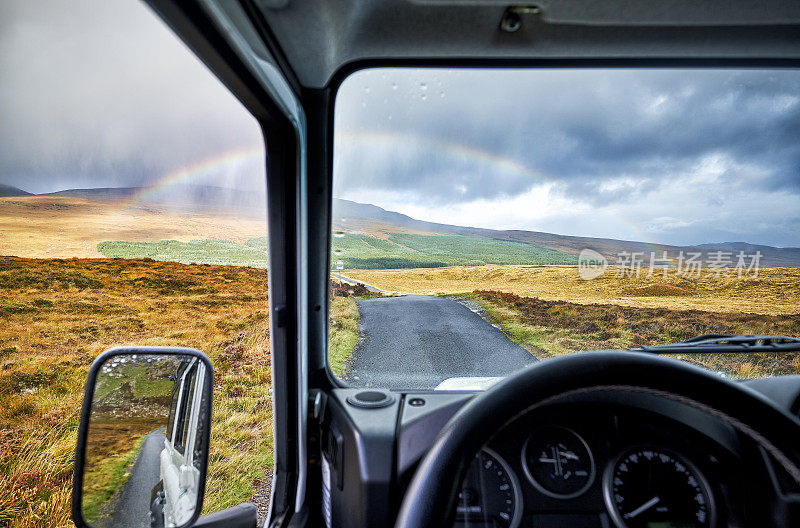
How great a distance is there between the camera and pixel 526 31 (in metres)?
1.69

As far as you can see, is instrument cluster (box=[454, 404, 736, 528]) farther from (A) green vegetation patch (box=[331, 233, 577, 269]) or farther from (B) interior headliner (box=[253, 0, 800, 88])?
(B) interior headliner (box=[253, 0, 800, 88])

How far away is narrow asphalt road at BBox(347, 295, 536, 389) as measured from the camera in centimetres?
216

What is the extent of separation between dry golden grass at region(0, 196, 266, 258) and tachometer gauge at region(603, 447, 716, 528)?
174 cm

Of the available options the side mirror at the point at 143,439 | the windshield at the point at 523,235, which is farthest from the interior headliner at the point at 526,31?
the side mirror at the point at 143,439

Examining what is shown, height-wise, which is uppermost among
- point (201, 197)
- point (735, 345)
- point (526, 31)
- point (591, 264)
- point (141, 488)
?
point (526, 31)

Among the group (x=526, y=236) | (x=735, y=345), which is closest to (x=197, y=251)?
(x=526, y=236)

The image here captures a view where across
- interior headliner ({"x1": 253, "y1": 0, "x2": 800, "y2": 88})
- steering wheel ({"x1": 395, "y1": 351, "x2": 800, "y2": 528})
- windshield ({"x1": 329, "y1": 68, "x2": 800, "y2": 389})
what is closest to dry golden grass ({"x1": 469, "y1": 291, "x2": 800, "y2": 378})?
windshield ({"x1": 329, "y1": 68, "x2": 800, "y2": 389})

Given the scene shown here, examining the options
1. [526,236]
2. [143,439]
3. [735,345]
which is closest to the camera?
[143,439]

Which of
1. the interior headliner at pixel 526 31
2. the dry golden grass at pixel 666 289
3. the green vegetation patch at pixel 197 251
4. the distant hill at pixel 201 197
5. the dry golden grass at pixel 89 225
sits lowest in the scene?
the dry golden grass at pixel 666 289

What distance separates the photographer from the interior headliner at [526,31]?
1504 mm

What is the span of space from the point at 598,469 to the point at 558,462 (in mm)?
134

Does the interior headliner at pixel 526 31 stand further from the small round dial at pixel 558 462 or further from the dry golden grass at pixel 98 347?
the small round dial at pixel 558 462

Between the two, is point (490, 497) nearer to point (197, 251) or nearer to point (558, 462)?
point (558, 462)

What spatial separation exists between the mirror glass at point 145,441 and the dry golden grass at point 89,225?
606 millimetres
